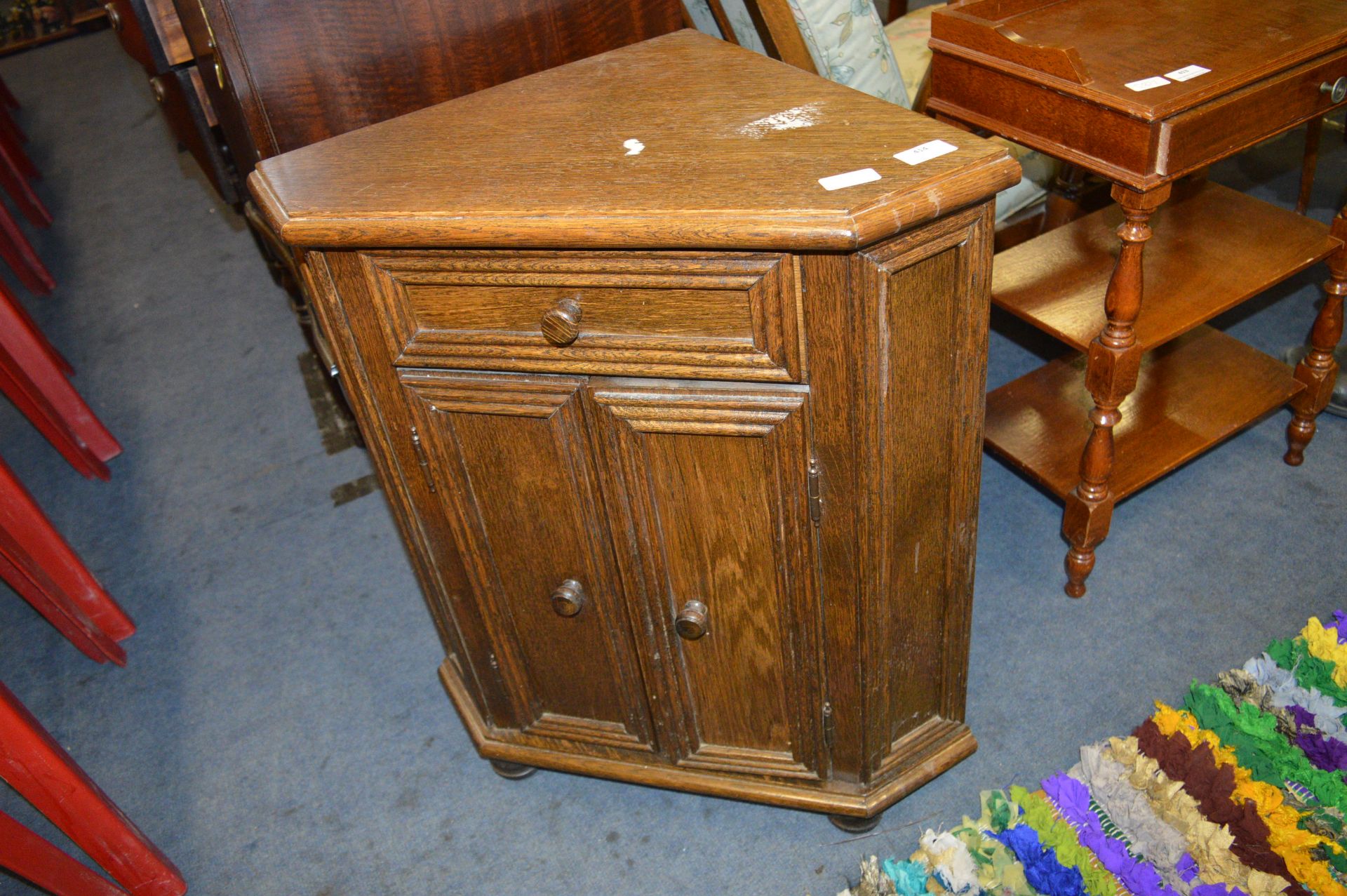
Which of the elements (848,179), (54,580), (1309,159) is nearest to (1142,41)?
(848,179)

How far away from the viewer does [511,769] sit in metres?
1.82

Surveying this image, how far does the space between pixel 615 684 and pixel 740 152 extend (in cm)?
83

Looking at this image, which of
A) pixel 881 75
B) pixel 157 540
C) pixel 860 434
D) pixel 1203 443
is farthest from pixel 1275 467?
pixel 157 540

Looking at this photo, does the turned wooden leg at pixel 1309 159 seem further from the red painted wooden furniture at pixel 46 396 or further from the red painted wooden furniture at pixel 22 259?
the red painted wooden furniture at pixel 22 259

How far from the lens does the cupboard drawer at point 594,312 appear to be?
1144mm

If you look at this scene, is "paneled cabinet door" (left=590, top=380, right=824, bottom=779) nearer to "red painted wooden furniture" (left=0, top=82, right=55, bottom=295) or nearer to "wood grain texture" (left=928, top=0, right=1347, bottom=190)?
"wood grain texture" (left=928, top=0, right=1347, bottom=190)

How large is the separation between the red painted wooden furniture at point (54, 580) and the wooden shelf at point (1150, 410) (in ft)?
6.34

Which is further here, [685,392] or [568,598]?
[568,598]

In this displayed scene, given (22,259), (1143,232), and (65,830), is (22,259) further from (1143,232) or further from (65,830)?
(1143,232)

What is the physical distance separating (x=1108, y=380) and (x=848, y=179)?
2.82ft

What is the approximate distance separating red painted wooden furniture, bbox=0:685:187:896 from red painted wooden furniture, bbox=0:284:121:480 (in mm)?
1241

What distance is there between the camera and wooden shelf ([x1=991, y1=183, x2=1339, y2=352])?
1861mm

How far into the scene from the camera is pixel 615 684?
5.22 ft

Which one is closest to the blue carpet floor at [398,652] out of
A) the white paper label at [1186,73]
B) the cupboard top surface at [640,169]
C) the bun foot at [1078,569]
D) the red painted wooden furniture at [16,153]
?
the bun foot at [1078,569]
